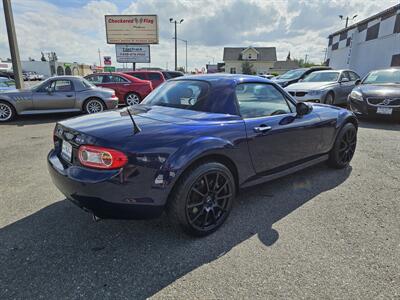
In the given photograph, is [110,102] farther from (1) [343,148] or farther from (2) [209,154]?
(2) [209,154]

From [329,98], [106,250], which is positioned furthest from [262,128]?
[329,98]

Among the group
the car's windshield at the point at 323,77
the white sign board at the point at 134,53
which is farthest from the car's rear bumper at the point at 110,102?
the white sign board at the point at 134,53

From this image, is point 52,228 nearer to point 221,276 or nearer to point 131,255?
point 131,255

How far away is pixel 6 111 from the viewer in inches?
313

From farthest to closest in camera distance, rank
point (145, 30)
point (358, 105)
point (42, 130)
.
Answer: point (145, 30), point (358, 105), point (42, 130)

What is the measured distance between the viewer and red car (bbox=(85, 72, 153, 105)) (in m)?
10.9

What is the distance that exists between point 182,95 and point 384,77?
793 centimetres

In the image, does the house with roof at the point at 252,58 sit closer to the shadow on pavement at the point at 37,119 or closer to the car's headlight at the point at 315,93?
the car's headlight at the point at 315,93

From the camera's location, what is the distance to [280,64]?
62.9 m

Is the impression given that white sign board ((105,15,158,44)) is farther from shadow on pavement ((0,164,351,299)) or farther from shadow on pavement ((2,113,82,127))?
shadow on pavement ((0,164,351,299))

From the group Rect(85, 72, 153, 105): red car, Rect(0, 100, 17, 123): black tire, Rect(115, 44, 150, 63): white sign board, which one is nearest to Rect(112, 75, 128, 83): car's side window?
Rect(85, 72, 153, 105): red car

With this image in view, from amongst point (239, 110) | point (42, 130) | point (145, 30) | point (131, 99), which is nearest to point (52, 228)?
point (239, 110)

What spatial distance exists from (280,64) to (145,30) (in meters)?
47.1

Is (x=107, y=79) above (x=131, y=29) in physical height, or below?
below
